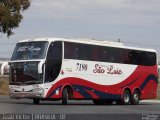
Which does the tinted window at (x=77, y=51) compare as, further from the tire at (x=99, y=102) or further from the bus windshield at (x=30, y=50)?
the tire at (x=99, y=102)

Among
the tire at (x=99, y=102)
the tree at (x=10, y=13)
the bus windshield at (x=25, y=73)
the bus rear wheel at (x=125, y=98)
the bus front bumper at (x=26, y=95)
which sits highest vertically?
the tree at (x=10, y=13)

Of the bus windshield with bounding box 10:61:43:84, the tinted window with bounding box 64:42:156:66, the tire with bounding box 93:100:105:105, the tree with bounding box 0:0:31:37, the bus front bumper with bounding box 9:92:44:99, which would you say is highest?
the tree with bounding box 0:0:31:37

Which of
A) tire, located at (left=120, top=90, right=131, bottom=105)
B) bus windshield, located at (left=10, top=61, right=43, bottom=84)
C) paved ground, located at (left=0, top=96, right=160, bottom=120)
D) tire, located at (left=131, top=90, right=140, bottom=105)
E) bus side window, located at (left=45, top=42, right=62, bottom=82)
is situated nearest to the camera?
paved ground, located at (left=0, top=96, right=160, bottom=120)

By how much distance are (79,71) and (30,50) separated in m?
3.12

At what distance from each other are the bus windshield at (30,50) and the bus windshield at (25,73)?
1.35ft

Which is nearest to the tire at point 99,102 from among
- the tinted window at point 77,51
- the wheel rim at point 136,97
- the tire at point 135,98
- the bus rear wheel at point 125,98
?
the bus rear wheel at point 125,98

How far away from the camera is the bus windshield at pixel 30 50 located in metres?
30.9

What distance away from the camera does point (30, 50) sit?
103ft

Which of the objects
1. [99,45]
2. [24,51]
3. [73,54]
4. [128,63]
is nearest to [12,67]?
[24,51]

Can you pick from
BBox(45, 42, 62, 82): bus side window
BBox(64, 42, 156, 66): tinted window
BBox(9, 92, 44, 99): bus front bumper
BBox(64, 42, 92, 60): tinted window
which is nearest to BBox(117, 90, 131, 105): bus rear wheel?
BBox(64, 42, 156, 66): tinted window

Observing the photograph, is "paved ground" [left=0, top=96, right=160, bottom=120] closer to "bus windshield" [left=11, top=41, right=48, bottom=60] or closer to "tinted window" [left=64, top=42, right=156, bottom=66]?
Result: "bus windshield" [left=11, top=41, right=48, bottom=60]

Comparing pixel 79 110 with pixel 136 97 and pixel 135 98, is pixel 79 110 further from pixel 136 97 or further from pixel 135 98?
pixel 136 97

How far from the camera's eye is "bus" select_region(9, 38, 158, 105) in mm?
31016

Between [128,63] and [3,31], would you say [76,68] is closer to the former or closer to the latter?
[128,63]
